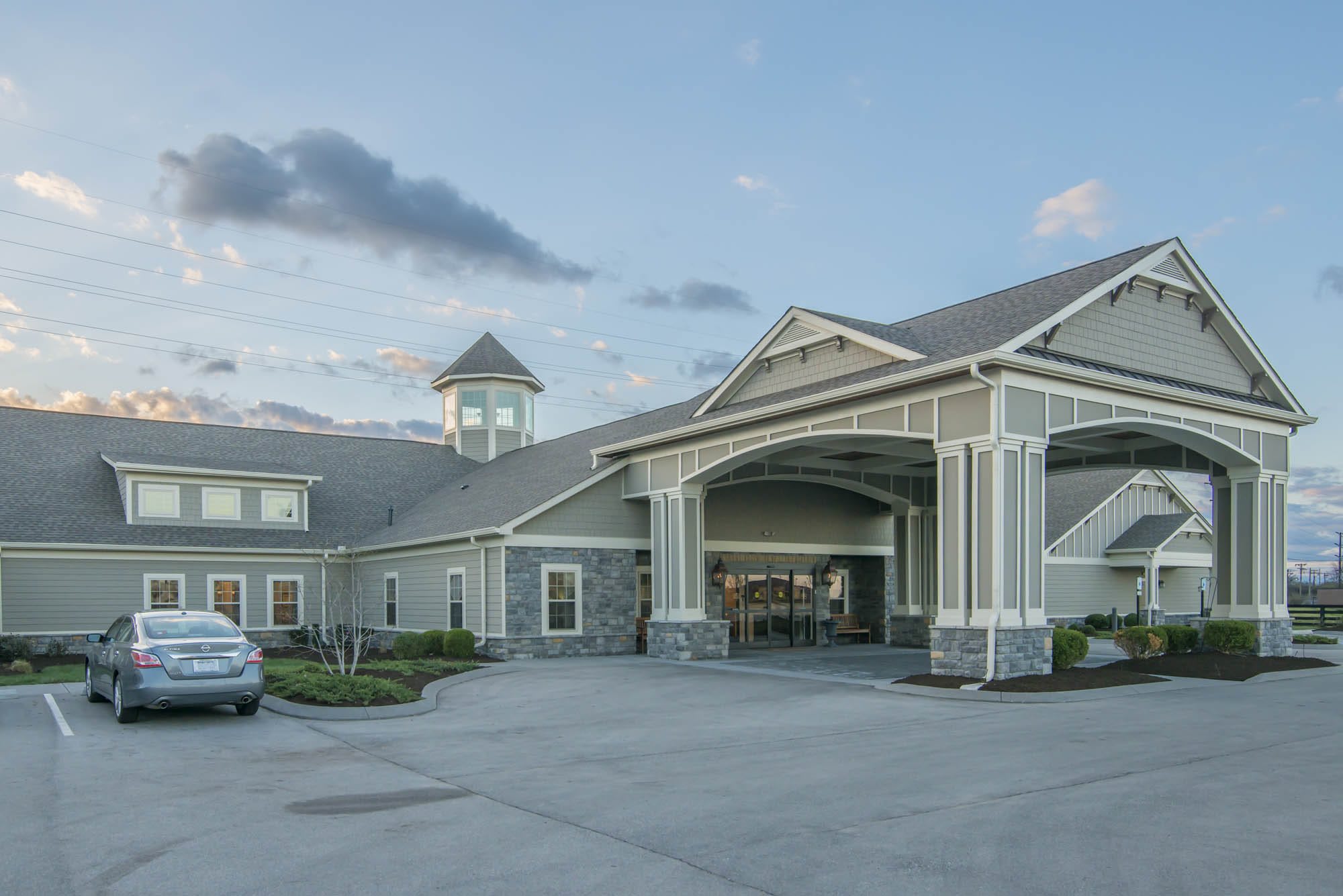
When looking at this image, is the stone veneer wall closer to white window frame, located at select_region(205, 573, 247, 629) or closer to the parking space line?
white window frame, located at select_region(205, 573, 247, 629)

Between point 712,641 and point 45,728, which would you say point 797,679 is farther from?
point 45,728

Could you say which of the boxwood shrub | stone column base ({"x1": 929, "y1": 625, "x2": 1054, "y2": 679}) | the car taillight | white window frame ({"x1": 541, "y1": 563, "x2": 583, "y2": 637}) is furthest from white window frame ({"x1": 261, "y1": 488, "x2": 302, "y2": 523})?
stone column base ({"x1": 929, "y1": 625, "x2": 1054, "y2": 679})

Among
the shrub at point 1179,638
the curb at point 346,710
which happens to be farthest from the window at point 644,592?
the shrub at point 1179,638

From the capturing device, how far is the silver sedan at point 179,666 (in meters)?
13.0

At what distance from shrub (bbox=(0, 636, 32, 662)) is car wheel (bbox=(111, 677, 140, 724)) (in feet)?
43.4

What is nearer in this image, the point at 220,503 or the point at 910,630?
the point at 910,630

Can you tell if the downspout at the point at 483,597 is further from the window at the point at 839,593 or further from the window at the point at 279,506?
the window at the point at 839,593

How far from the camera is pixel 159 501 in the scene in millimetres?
28625

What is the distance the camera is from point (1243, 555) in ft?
69.8

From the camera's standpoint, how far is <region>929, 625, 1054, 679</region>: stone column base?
15859mm

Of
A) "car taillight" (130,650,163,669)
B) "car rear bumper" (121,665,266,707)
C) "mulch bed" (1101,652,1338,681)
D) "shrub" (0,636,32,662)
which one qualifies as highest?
"car taillight" (130,650,163,669)

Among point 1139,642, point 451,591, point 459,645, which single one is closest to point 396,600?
point 451,591

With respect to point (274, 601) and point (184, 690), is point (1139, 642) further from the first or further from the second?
point (274, 601)

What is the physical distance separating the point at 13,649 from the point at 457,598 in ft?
33.2
